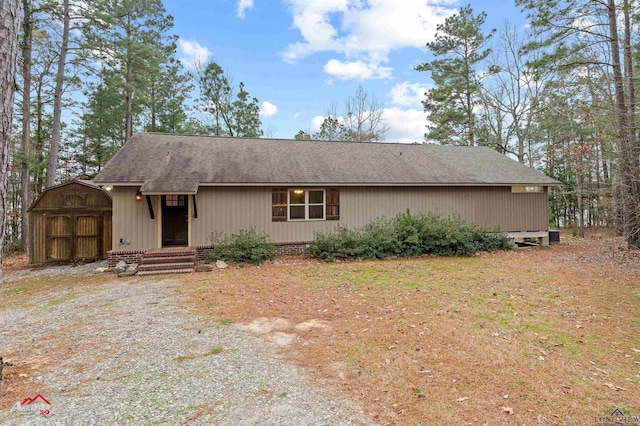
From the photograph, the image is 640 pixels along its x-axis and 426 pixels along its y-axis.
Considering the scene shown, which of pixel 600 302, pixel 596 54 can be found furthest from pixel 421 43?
pixel 600 302

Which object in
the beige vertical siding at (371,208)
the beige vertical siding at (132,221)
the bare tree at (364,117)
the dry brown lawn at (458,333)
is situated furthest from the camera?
the bare tree at (364,117)

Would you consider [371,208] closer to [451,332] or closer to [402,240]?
[402,240]

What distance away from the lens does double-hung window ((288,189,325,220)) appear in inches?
418

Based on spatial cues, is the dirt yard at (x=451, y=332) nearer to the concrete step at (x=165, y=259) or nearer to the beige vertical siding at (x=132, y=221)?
the concrete step at (x=165, y=259)

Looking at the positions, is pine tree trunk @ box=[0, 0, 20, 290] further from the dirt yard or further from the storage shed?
the storage shed

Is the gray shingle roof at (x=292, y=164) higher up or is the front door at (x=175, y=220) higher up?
the gray shingle roof at (x=292, y=164)

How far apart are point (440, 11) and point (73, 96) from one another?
2041 cm

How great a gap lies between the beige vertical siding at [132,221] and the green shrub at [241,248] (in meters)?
1.75

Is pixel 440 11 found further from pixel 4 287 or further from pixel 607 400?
pixel 4 287

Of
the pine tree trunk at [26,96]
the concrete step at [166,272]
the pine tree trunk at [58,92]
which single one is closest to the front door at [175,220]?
the concrete step at [166,272]

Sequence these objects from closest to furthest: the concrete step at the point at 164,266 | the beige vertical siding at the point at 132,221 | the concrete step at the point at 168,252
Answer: the concrete step at the point at 164,266
the concrete step at the point at 168,252
the beige vertical siding at the point at 132,221

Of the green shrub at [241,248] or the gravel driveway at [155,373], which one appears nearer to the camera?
the gravel driveway at [155,373]

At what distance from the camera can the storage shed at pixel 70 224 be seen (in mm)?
9547

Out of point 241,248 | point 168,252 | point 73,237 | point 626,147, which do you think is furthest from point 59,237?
point 626,147
